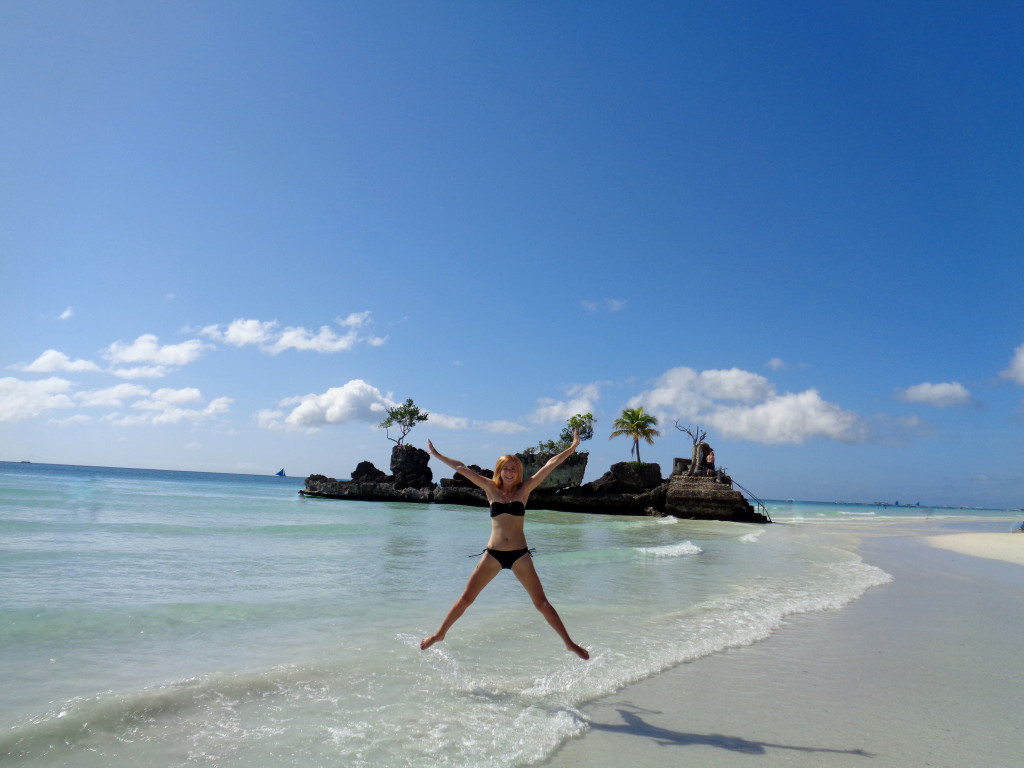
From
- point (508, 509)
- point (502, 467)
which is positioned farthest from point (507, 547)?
point (502, 467)

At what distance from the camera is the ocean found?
408 cm

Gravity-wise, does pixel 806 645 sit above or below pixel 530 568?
below

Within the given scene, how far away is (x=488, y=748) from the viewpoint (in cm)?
402

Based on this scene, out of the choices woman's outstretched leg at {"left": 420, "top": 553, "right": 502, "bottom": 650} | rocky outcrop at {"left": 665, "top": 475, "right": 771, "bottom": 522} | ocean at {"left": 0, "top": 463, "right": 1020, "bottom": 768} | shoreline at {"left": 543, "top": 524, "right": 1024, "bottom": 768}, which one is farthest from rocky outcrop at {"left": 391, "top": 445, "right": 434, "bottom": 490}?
woman's outstretched leg at {"left": 420, "top": 553, "right": 502, "bottom": 650}

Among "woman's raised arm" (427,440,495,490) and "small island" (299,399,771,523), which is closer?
"woman's raised arm" (427,440,495,490)

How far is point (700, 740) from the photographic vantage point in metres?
4.16

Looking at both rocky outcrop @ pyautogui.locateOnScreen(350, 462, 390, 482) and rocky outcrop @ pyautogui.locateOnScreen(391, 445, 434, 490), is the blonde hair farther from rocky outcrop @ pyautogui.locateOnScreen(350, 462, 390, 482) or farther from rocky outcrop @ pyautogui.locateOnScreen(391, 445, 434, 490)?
rocky outcrop @ pyautogui.locateOnScreen(350, 462, 390, 482)

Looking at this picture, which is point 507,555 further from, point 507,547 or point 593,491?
point 593,491

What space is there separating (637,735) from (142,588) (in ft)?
27.7

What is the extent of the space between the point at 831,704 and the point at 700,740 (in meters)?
1.47

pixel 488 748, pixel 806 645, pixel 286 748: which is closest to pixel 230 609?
pixel 286 748

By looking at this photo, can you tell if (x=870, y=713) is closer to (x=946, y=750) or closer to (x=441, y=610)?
(x=946, y=750)

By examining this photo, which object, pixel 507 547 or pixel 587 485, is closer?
pixel 507 547

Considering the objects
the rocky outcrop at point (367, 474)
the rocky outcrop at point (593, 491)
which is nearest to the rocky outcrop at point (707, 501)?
the rocky outcrop at point (593, 491)
